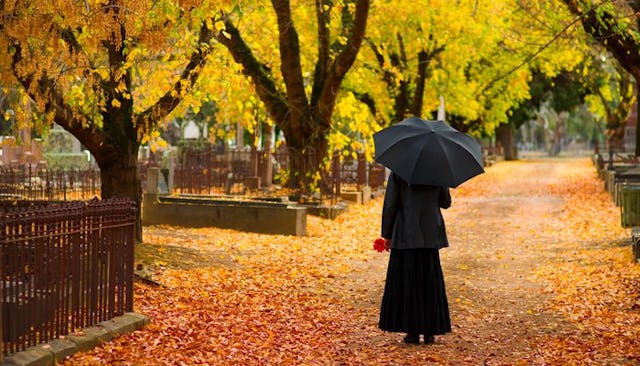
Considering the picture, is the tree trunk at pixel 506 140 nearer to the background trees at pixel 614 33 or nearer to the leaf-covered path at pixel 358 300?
the leaf-covered path at pixel 358 300

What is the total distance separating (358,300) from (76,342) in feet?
15.4

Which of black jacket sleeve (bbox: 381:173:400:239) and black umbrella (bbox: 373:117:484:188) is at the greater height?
black umbrella (bbox: 373:117:484:188)

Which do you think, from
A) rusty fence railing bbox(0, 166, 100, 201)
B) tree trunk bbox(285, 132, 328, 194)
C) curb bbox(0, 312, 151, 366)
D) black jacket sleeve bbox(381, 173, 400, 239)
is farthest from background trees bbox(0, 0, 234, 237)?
tree trunk bbox(285, 132, 328, 194)

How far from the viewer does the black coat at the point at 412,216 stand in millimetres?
9141

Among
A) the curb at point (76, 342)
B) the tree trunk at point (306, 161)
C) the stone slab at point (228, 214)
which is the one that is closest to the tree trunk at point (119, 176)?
the curb at point (76, 342)

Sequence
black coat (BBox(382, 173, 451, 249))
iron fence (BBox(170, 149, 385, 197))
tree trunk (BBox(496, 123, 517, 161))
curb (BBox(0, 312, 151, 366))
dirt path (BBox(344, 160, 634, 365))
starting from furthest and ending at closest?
tree trunk (BBox(496, 123, 517, 161)) < iron fence (BBox(170, 149, 385, 197)) < dirt path (BBox(344, 160, 634, 365)) < black coat (BBox(382, 173, 451, 249)) < curb (BBox(0, 312, 151, 366))

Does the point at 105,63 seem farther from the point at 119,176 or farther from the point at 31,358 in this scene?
the point at 31,358

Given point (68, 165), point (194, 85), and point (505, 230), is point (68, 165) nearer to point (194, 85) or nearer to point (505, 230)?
point (505, 230)

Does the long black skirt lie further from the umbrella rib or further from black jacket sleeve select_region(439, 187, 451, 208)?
the umbrella rib

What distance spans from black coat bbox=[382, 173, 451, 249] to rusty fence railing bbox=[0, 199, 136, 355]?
2483mm

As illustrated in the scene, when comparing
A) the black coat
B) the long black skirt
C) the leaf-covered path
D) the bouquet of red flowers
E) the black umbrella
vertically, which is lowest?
the leaf-covered path

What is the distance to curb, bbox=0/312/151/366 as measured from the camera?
7.58 meters

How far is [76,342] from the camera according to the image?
8320mm

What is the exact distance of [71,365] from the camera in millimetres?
7984
